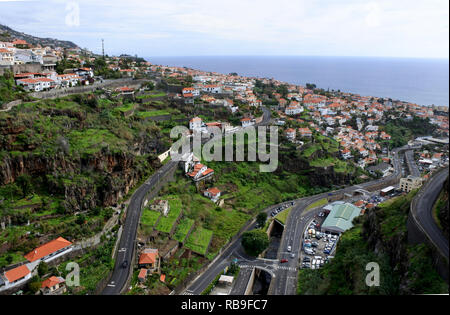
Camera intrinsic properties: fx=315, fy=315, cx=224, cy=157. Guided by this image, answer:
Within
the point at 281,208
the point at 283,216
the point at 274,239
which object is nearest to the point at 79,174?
the point at 274,239

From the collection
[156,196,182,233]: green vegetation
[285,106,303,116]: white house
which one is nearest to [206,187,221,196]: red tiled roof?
[156,196,182,233]: green vegetation

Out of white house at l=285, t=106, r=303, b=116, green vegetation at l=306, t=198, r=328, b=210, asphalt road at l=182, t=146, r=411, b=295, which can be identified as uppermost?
white house at l=285, t=106, r=303, b=116

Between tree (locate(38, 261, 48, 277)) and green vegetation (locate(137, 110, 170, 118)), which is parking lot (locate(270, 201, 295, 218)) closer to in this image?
green vegetation (locate(137, 110, 170, 118))

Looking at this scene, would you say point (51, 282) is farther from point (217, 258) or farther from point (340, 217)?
point (340, 217)

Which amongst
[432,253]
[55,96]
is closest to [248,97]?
[55,96]

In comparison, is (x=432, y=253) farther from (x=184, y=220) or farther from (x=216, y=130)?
(x=216, y=130)

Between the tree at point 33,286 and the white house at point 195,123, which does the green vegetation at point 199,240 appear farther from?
the white house at point 195,123
